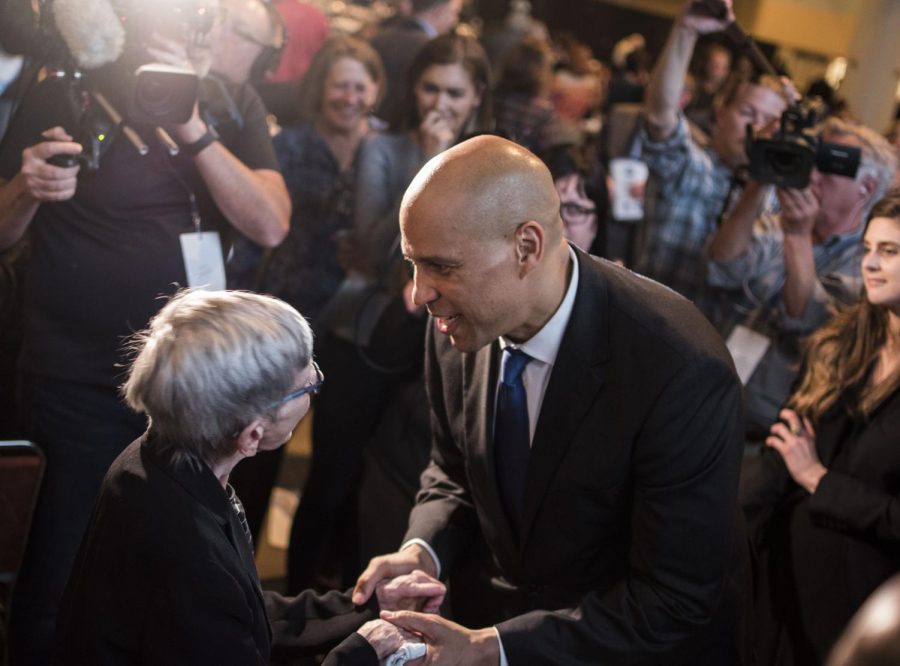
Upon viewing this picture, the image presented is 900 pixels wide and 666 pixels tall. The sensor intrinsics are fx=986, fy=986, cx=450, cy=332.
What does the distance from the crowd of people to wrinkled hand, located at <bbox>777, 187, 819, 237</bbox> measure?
12 mm

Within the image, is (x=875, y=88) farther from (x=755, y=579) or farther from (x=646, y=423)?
(x=646, y=423)

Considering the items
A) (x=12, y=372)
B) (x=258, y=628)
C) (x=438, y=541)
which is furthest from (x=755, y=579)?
(x=12, y=372)

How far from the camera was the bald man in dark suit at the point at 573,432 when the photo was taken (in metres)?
1.66

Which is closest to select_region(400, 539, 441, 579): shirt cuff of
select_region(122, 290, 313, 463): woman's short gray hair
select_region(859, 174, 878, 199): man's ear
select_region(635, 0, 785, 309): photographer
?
select_region(122, 290, 313, 463): woman's short gray hair

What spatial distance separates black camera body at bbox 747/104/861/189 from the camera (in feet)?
9.31

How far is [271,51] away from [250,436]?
163 cm

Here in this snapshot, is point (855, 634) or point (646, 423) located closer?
point (855, 634)

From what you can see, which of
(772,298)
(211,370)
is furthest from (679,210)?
(211,370)

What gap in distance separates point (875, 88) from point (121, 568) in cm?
717

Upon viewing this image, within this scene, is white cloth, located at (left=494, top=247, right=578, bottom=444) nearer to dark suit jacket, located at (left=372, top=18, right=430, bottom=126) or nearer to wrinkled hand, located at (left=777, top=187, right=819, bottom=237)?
wrinkled hand, located at (left=777, top=187, right=819, bottom=237)

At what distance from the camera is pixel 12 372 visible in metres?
2.53

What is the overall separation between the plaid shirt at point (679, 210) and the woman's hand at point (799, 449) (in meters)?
1.18

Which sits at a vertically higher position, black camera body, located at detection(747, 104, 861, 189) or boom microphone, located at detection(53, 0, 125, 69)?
boom microphone, located at detection(53, 0, 125, 69)

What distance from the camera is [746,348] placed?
9.87ft
